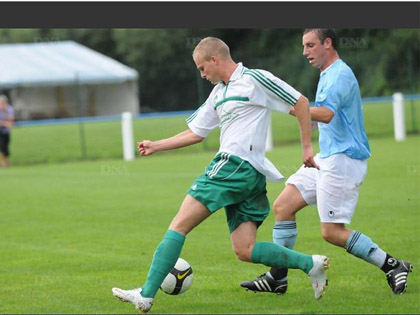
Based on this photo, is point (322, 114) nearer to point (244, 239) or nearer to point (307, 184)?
point (307, 184)

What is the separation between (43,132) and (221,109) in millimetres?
28080

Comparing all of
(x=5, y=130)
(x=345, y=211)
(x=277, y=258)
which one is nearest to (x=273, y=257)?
(x=277, y=258)

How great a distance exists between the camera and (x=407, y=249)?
10094 mm

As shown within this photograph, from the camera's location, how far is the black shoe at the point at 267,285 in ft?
26.4

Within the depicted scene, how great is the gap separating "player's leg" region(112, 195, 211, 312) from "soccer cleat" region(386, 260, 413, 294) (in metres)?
1.72

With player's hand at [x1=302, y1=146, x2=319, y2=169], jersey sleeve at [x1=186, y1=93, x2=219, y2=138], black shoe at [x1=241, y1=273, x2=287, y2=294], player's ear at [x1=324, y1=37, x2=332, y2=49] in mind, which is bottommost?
black shoe at [x1=241, y1=273, x2=287, y2=294]

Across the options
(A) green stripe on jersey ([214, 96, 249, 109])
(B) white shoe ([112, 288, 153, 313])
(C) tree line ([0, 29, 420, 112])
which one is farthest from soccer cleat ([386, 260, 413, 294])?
(C) tree line ([0, 29, 420, 112])

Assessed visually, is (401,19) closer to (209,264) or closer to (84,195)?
(209,264)

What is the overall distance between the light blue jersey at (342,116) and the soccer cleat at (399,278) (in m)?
0.96

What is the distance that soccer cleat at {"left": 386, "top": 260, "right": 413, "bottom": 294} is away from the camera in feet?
25.3

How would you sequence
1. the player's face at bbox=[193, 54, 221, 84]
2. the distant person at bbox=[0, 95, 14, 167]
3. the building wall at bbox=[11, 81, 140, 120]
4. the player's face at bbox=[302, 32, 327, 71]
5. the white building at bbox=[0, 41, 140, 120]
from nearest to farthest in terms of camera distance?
the player's face at bbox=[193, 54, 221, 84] < the player's face at bbox=[302, 32, 327, 71] < the distant person at bbox=[0, 95, 14, 167] < the building wall at bbox=[11, 81, 140, 120] < the white building at bbox=[0, 41, 140, 120]

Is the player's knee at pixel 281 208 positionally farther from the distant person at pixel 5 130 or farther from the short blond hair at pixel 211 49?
the distant person at pixel 5 130

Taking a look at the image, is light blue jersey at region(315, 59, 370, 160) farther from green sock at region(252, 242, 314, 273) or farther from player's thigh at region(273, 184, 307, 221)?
green sock at region(252, 242, 314, 273)

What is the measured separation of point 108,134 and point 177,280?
2716 centimetres
